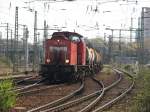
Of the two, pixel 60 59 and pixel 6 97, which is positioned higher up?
pixel 60 59

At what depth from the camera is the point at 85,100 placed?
2089 cm

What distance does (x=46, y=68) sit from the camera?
103 feet

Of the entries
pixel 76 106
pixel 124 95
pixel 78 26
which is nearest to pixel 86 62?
pixel 124 95

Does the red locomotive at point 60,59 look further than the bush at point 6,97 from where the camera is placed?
Yes

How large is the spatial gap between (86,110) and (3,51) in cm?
8087

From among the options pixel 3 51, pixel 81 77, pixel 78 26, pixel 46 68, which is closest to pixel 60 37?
pixel 46 68

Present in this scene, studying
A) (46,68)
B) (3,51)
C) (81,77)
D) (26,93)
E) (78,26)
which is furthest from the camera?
(3,51)

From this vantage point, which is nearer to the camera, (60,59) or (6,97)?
(6,97)

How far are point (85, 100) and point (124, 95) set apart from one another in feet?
10.8

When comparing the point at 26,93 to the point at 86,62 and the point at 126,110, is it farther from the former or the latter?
the point at 86,62

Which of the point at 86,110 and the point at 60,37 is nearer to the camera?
the point at 86,110

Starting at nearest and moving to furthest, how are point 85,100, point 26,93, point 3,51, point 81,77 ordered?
point 85,100
point 26,93
point 81,77
point 3,51

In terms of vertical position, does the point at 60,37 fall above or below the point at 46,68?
above

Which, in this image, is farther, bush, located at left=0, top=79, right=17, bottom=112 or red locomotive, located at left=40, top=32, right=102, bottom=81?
red locomotive, located at left=40, top=32, right=102, bottom=81
